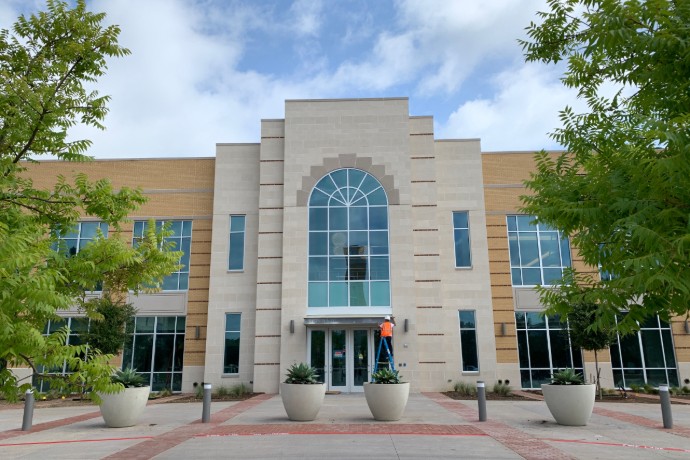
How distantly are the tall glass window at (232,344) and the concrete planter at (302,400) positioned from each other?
11.3 metres

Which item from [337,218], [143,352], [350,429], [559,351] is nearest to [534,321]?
[559,351]

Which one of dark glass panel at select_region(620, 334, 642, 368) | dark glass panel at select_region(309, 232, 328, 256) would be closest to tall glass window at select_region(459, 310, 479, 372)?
dark glass panel at select_region(620, 334, 642, 368)

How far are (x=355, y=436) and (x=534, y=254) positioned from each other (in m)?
16.5

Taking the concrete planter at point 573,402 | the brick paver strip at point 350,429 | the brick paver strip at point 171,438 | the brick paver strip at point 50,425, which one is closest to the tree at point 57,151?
the brick paver strip at point 171,438

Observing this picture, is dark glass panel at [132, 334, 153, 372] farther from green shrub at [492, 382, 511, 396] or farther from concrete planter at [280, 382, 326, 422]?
green shrub at [492, 382, 511, 396]

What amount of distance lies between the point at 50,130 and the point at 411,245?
55.6ft

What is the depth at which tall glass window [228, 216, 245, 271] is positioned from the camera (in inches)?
941

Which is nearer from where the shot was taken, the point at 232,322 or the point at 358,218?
the point at 358,218

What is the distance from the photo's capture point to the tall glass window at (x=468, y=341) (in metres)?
22.4

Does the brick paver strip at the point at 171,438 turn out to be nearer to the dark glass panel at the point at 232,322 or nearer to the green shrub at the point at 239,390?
the green shrub at the point at 239,390

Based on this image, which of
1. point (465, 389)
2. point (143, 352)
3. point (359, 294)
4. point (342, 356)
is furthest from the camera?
point (143, 352)

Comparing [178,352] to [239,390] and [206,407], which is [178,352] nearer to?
[239,390]

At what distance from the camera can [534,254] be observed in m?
23.9

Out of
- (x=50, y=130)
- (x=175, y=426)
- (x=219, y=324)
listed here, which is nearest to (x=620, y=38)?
(x=50, y=130)
